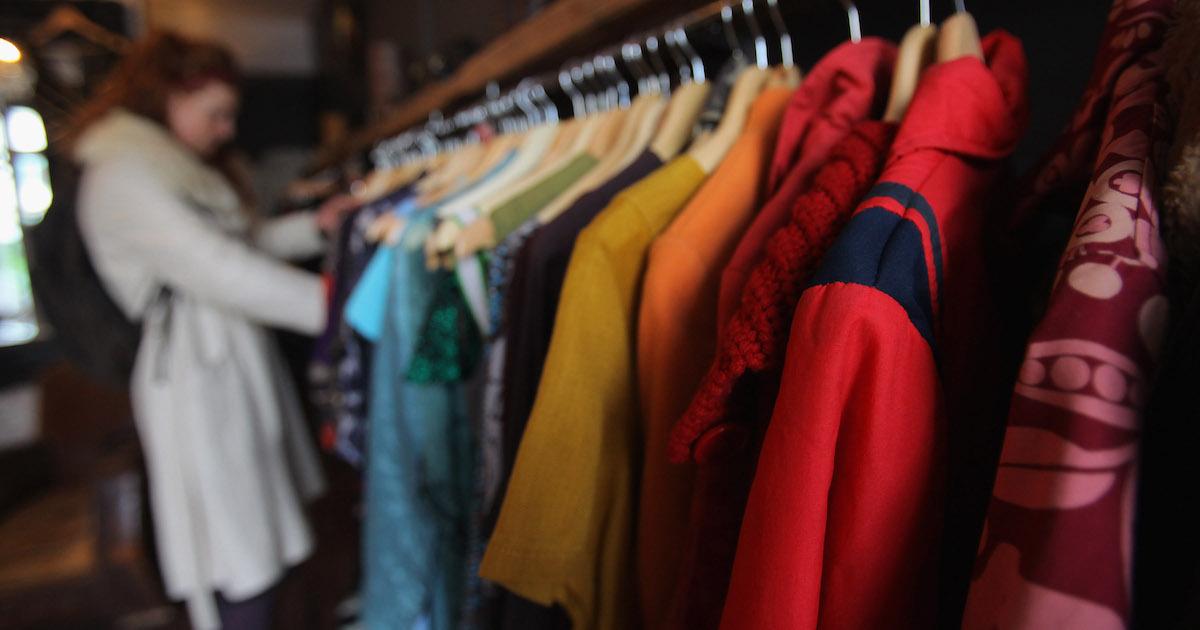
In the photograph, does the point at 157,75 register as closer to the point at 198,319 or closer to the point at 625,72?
the point at 198,319

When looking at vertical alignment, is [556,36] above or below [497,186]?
above

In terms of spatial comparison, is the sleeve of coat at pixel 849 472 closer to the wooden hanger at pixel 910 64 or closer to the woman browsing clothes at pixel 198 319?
the wooden hanger at pixel 910 64

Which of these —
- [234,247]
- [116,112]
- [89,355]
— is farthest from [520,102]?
[89,355]

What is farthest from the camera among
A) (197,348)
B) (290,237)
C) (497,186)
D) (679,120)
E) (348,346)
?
(290,237)

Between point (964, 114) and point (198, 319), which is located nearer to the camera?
point (964, 114)

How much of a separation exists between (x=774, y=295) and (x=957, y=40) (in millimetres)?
261

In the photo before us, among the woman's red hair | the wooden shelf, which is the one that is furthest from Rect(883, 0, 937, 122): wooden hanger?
the woman's red hair

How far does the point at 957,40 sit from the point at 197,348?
53.0 inches

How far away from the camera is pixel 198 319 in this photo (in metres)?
1.18

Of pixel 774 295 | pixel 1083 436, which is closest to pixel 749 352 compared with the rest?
pixel 774 295

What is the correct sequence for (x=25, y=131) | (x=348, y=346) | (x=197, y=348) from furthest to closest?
(x=25, y=131) < (x=197, y=348) < (x=348, y=346)

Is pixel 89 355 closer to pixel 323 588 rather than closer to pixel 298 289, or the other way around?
pixel 298 289

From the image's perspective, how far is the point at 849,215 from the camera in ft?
1.14

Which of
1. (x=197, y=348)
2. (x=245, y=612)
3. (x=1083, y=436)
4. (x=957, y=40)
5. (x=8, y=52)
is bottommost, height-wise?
(x=245, y=612)
